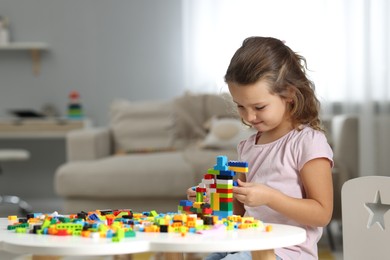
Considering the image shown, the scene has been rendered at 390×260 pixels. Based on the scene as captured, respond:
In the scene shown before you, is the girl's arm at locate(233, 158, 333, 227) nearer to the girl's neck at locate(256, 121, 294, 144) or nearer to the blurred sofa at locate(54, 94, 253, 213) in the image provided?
the girl's neck at locate(256, 121, 294, 144)

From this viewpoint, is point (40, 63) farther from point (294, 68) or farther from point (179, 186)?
point (294, 68)

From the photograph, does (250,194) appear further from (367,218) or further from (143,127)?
(143,127)

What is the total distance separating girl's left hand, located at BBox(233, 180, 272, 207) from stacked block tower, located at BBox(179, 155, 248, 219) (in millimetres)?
18

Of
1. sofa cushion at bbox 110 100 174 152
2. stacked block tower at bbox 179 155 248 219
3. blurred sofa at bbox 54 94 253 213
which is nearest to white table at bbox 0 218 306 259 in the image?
stacked block tower at bbox 179 155 248 219

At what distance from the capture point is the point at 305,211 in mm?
1535

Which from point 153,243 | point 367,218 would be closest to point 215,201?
point 153,243

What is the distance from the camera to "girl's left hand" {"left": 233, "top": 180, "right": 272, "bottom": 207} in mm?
1437

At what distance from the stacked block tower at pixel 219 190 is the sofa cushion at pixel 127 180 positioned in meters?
2.29

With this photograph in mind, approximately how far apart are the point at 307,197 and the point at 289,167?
78 millimetres

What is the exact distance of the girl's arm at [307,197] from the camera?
1.45 m

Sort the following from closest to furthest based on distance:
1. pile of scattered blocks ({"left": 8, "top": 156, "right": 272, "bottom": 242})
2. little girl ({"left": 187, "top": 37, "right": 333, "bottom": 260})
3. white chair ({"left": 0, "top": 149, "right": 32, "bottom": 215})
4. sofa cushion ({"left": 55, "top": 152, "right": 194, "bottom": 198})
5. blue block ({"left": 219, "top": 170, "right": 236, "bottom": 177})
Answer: pile of scattered blocks ({"left": 8, "top": 156, "right": 272, "bottom": 242}), blue block ({"left": 219, "top": 170, "right": 236, "bottom": 177}), little girl ({"left": 187, "top": 37, "right": 333, "bottom": 260}), sofa cushion ({"left": 55, "top": 152, "right": 194, "bottom": 198}), white chair ({"left": 0, "top": 149, "right": 32, "bottom": 215})

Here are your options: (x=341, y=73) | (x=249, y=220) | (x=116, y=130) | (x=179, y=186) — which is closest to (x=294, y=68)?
(x=249, y=220)

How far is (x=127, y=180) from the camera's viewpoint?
3793 millimetres

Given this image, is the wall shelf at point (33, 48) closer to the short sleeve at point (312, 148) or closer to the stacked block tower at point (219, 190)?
the short sleeve at point (312, 148)
